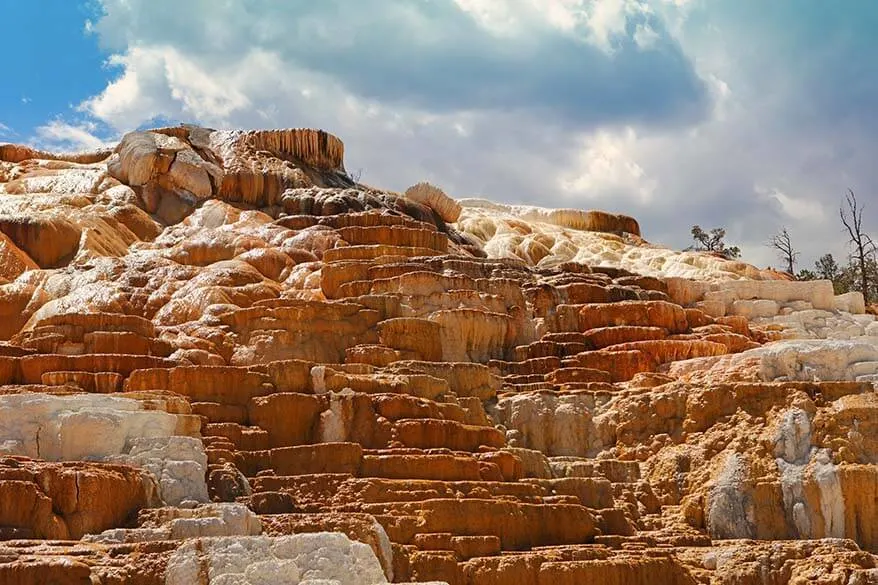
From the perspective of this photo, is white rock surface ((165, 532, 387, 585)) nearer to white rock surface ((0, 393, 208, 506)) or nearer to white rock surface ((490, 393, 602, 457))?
white rock surface ((0, 393, 208, 506))

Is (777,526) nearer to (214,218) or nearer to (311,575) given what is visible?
(311,575)

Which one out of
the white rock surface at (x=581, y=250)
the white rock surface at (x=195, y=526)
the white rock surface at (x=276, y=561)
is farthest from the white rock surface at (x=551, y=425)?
the white rock surface at (x=581, y=250)

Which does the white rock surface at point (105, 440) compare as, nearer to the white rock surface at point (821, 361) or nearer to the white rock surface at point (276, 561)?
the white rock surface at point (276, 561)

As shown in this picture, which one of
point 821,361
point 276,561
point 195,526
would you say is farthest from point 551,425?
point 276,561

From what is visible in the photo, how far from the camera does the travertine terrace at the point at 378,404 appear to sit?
15.9 meters

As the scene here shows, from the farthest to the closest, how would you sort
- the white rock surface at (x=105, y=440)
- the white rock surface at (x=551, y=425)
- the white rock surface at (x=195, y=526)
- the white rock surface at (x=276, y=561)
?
the white rock surface at (x=551, y=425) → the white rock surface at (x=105, y=440) → the white rock surface at (x=195, y=526) → the white rock surface at (x=276, y=561)

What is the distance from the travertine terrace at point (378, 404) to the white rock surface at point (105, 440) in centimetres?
3

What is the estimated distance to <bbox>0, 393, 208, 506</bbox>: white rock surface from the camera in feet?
56.4

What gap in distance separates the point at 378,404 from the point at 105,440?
4990 mm

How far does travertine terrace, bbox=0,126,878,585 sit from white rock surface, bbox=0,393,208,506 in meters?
0.03

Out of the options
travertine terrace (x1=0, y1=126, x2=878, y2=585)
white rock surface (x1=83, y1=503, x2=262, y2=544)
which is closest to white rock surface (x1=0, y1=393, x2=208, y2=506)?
travertine terrace (x1=0, y1=126, x2=878, y2=585)

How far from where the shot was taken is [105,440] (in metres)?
17.7

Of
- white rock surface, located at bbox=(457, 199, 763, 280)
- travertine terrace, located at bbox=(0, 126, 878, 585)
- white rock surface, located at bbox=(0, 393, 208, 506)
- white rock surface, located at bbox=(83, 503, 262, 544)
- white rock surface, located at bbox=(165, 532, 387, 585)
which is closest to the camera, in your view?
white rock surface, located at bbox=(165, 532, 387, 585)

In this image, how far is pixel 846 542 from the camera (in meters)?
20.7
